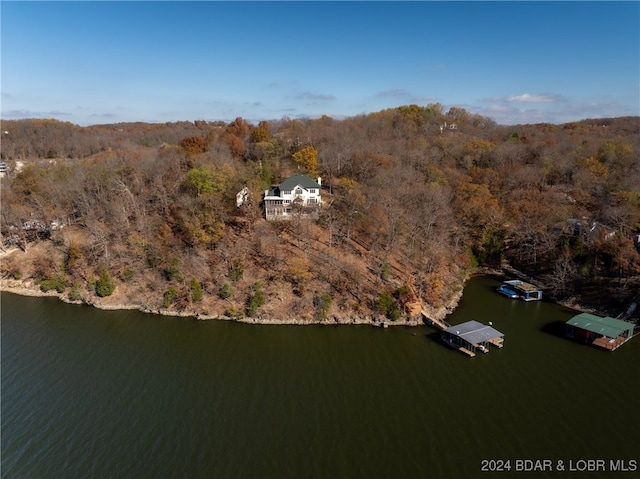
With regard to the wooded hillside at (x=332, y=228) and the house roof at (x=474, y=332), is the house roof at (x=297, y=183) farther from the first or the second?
the house roof at (x=474, y=332)

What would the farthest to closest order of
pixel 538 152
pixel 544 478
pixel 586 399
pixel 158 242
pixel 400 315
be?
pixel 538 152
pixel 158 242
pixel 400 315
pixel 586 399
pixel 544 478

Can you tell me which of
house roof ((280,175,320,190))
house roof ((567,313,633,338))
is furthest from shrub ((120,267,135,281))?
house roof ((567,313,633,338))

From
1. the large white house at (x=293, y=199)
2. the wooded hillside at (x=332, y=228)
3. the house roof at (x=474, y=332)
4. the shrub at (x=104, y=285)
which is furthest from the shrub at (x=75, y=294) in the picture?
the house roof at (x=474, y=332)

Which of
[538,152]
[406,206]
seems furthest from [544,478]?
[538,152]

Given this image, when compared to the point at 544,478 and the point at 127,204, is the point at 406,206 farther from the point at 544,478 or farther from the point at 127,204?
the point at 127,204

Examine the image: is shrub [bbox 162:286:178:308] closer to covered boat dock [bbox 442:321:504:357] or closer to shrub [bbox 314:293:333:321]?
shrub [bbox 314:293:333:321]

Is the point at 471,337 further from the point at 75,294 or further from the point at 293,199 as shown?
the point at 75,294
